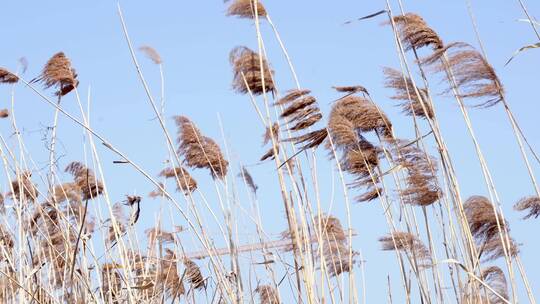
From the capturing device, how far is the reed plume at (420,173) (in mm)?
3539

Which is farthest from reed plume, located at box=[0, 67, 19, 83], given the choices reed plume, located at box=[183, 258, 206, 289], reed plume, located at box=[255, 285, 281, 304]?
reed plume, located at box=[255, 285, 281, 304]

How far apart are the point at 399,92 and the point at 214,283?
1190 millimetres

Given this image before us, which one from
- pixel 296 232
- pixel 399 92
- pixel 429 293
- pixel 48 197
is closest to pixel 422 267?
pixel 429 293

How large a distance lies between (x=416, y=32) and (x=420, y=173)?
2.15 feet

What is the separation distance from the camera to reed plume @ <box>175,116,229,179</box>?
3.59m

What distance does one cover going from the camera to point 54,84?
11.7 feet

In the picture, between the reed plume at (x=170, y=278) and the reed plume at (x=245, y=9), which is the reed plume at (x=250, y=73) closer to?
the reed plume at (x=245, y=9)

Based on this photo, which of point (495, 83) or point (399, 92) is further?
point (399, 92)

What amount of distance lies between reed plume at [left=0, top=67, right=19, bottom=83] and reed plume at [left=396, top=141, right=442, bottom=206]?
1643mm

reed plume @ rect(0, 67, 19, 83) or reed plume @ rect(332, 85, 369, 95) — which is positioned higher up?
reed plume @ rect(0, 67, 19, 83)

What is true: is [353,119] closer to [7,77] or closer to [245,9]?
[245,9]

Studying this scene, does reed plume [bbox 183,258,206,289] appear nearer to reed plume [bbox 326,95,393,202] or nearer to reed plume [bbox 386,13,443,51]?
reed plume [bbox 326,95,393,202]

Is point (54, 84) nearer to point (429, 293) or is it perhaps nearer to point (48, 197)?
point (48, 197)

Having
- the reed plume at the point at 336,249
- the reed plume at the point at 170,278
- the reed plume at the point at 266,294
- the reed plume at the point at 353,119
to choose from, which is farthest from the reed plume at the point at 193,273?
the reed plume at the point at 353,119
